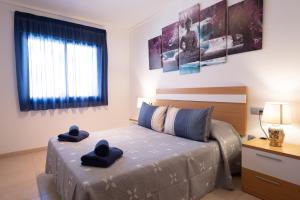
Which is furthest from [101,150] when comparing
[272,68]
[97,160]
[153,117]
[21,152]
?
[21,152]

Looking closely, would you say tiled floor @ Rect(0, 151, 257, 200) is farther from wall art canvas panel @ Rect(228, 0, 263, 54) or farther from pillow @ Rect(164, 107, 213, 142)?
wall art canvas panel @ Rect(228, 0, 263, 54)

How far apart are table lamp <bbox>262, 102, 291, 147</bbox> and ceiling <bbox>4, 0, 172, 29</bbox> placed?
2.42 m

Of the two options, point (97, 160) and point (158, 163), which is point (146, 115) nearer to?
point (158, 163)

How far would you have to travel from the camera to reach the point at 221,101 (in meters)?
2.48

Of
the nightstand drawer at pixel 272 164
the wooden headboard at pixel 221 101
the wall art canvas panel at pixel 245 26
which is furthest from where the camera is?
the wooden headboard at pixel 221 101

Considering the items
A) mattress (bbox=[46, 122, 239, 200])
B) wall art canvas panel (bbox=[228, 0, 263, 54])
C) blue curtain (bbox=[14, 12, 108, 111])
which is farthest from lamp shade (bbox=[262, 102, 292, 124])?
blue curtain (bbox=[14, 12, 108, 111])

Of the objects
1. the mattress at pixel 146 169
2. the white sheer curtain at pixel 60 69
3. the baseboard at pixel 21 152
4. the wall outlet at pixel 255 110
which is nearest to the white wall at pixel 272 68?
the wall outlet at pixel 255 110

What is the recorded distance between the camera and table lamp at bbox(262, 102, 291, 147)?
1.74 meters

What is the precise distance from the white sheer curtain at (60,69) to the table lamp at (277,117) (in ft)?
10.7

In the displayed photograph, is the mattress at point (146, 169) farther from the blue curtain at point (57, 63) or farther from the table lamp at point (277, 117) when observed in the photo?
the blue curtain at point (57, 63)

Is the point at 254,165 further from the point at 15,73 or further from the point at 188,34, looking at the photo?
the point at 15,73

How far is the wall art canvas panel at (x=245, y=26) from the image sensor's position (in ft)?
6.86

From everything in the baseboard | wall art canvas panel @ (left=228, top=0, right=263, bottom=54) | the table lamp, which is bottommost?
the baseboard

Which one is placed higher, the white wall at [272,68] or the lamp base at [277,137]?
the white wall at [272,68]
